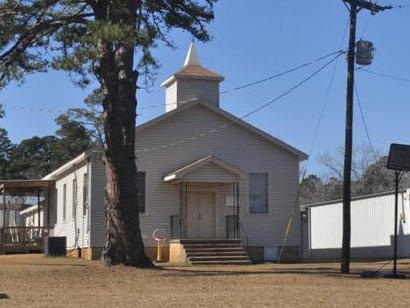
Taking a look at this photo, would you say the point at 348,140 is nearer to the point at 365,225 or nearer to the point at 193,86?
the point at 193,86

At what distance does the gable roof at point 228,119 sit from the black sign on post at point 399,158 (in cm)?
1147

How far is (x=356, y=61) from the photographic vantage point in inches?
828

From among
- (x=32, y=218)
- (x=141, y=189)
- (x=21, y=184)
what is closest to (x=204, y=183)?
(x=141, y=189)

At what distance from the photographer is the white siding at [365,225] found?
31.8 metres

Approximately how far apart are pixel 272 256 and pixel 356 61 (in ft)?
34.9

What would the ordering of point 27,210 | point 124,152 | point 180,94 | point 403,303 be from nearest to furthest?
point 403,303 → point 124,152 → point 180,94 → point 27,210

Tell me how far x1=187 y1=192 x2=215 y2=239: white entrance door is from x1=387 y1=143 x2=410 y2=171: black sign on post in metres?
12.0

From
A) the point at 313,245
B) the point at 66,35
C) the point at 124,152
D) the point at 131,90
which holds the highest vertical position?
the point at 66,35

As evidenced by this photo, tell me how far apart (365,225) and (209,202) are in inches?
396

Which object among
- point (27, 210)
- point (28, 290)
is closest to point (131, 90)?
point (28, 290)

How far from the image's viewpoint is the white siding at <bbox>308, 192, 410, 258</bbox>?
31.8 metres

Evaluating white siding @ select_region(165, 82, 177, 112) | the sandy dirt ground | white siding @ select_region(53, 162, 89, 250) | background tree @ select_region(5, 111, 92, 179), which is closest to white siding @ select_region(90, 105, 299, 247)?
white siding @ select_region(53, 162, 89, 250)

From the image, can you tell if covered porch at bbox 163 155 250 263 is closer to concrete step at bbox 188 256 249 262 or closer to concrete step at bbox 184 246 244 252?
concrete step at bbox 184 246 244 252

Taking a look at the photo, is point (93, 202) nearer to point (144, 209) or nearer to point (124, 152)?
point (144, 209)
